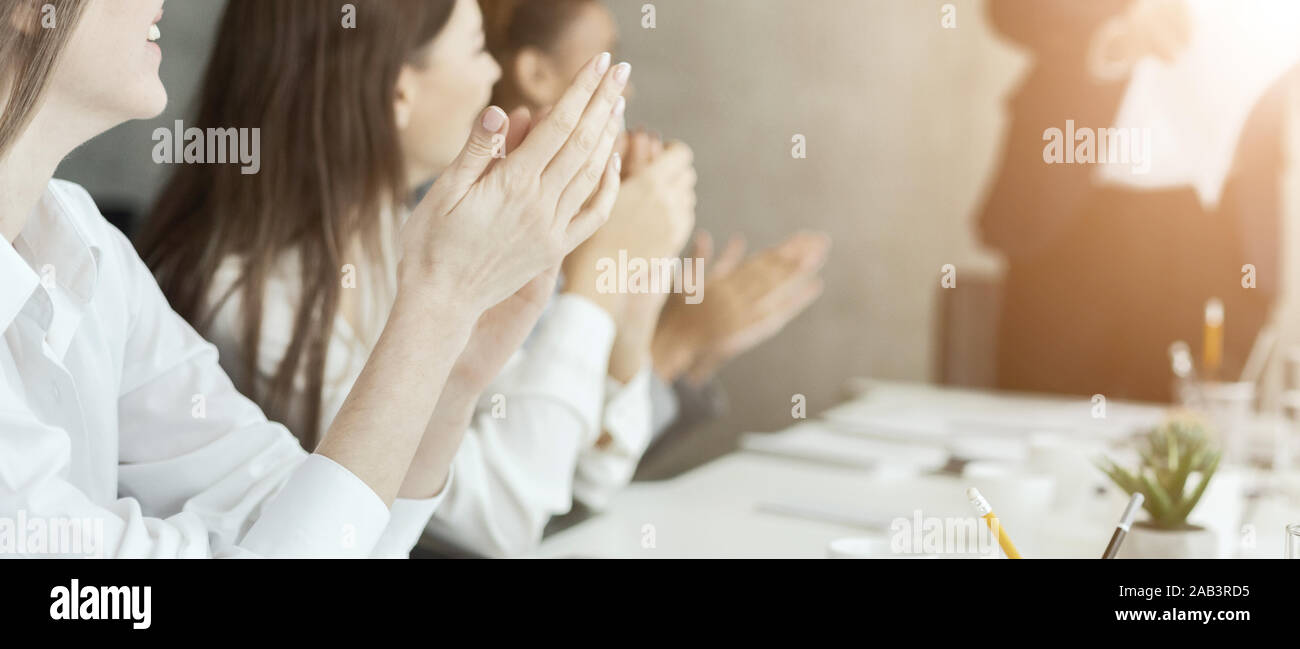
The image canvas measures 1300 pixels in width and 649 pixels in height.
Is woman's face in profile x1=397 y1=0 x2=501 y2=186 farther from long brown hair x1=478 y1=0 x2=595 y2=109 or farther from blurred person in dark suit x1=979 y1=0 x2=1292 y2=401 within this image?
blurred person in dark suit x1=979 y1=0 x2=1292 y2=401

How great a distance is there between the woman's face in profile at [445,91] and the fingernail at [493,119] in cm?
31

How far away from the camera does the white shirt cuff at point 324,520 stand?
0.59 m

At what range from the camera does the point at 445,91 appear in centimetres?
90

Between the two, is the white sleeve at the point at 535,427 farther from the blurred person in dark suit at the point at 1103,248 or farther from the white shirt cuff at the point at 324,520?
the blurred person in dark suit at the point at 1103,248

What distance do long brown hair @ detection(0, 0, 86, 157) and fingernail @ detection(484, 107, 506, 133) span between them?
21cm

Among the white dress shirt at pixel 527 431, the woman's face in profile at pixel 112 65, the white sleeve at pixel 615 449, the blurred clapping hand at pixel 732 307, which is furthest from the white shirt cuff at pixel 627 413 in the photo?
the woman's face in profile at pixel 112 65

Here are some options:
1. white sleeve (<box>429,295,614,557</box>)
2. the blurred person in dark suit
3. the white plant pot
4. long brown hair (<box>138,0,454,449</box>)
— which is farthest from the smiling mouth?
the blurred person in dark suit

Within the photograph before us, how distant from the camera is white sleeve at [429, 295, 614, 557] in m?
0.95

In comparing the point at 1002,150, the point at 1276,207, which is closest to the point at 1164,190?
the point at 1276,207

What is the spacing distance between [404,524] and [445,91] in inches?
14.2
